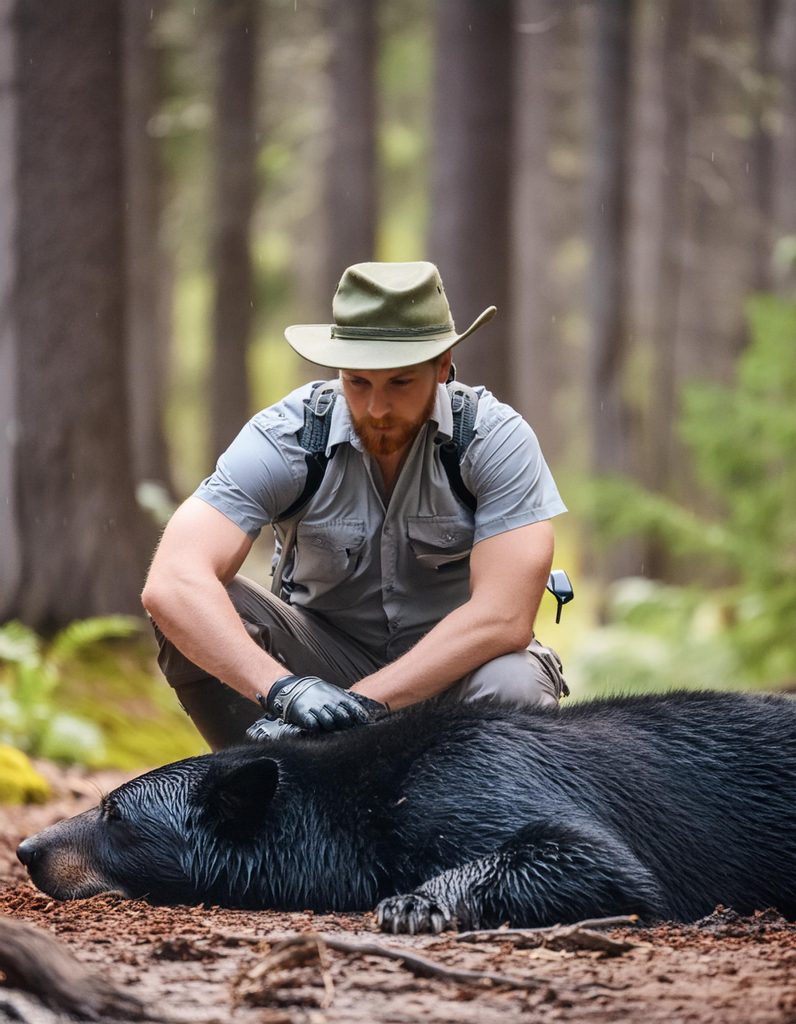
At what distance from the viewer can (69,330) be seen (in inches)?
366

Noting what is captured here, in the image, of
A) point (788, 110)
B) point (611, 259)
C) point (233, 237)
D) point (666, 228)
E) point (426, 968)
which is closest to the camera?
point (426, 968)

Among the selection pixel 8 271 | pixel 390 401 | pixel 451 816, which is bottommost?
pixel 451 816

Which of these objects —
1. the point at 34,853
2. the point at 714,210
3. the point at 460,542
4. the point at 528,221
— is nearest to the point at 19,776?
the point at 34,853

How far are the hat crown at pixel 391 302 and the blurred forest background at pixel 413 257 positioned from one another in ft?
12.2

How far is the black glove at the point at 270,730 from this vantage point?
4.77 meters

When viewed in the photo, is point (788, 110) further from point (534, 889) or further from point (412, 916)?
point (412, 916)

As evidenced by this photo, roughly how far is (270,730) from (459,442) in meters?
1.30

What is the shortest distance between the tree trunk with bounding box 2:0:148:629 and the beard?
14.9 ft

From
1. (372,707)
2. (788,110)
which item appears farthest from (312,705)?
(788,110)

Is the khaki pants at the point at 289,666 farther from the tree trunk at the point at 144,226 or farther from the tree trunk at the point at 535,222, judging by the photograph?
the tree trunk at the point at 535,222

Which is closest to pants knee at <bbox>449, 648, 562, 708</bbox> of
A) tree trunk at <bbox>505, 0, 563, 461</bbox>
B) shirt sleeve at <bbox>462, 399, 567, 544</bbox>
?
shirt sleeve at <bbox>462, 399, 567, 544</bbox>

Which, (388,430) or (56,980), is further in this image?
(388,430)

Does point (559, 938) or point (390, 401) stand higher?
point (390, 401)

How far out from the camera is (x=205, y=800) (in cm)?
447
